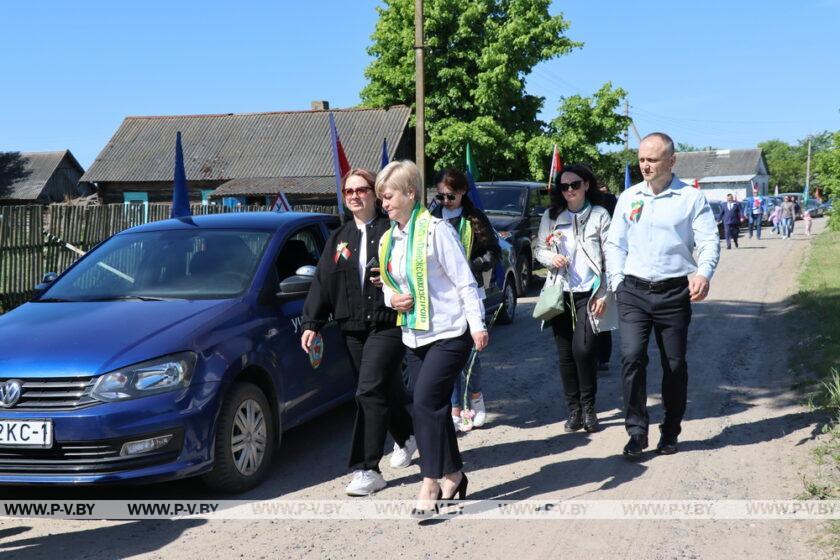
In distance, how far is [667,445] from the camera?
579cm

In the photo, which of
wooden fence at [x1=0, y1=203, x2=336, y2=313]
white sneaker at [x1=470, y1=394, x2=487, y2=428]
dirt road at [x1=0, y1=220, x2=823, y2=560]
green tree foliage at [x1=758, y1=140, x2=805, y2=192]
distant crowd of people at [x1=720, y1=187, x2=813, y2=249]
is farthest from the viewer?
green tree foliage at [x1=758, y1=140, x2=805, y2=192]

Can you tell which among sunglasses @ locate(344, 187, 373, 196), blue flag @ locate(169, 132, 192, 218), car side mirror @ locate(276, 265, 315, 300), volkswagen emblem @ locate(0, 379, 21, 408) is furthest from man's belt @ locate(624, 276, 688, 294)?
blue flag @ locate(169, 132, 192, 218)

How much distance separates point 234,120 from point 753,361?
39.0 metres

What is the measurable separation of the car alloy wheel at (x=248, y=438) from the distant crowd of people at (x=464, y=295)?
1.75 feet

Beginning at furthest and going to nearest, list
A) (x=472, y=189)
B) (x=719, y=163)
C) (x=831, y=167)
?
(x=719, y=163) → (x=831, y=167) → (x=472, y=189)

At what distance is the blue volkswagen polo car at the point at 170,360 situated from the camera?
449 cm

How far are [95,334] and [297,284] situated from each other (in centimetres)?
131

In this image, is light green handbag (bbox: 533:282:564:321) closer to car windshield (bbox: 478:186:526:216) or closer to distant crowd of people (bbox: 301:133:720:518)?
distant crowd of people (bbox: 301:133:720:518)

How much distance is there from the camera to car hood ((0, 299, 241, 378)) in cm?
457

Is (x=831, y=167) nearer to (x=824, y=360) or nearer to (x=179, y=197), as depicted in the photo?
(x=824, y=360)

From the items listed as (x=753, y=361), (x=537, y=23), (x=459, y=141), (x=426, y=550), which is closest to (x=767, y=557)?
(x=426, y=550)

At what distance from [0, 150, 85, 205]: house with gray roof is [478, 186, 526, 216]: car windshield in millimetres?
50700

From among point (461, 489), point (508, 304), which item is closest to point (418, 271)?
point (461, 489)

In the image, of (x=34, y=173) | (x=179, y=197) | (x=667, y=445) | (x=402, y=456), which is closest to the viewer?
(x=402, y=456)
